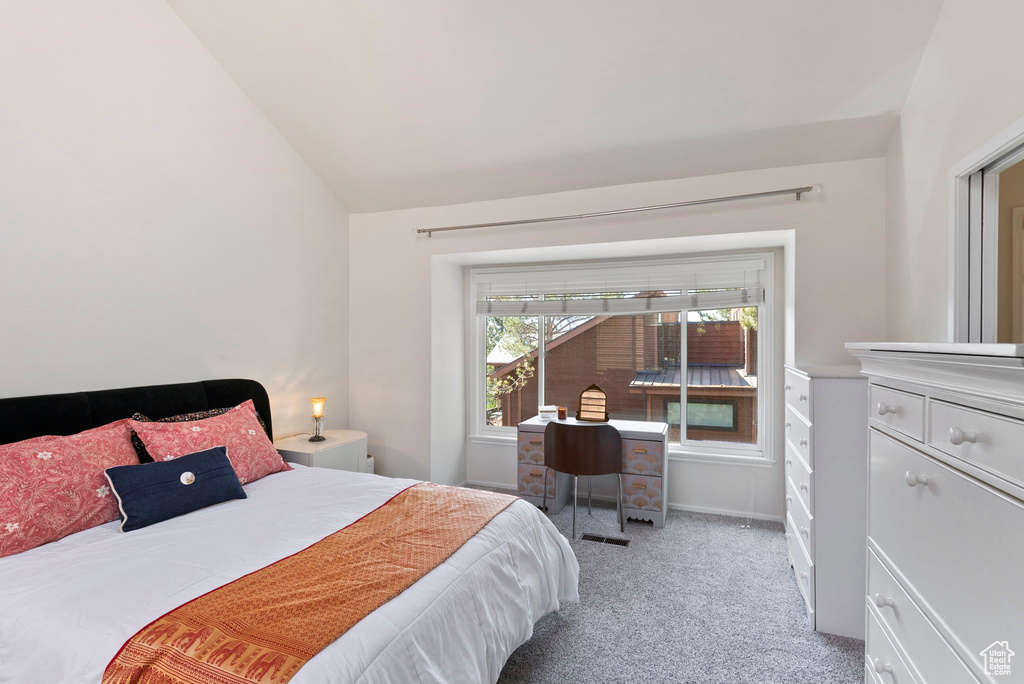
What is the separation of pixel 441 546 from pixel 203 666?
775 mm

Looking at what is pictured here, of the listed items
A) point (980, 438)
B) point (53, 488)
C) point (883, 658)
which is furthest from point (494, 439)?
point (980, 438)

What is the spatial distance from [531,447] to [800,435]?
6.24ft

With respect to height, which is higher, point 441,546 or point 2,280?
point 2,280

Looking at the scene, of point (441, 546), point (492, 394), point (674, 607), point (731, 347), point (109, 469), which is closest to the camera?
point (441, 546)

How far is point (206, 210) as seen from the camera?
3025 millimetres

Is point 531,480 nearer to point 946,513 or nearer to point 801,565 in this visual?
point 801,565

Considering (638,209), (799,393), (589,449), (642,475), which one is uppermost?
(638,209)

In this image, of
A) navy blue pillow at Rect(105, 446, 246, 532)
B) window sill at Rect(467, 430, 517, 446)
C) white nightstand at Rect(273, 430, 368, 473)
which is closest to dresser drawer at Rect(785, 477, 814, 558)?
window sill at Rect(467, 430, 517, 446)

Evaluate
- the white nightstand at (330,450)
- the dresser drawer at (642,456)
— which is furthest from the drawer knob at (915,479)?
the white nightstand at (330,450)

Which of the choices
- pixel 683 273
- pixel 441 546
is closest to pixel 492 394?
pixel 683 273

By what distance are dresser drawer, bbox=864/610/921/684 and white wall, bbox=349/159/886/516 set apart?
1804mm

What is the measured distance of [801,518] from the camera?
2.49 metres

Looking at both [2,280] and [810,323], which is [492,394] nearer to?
[810,323]

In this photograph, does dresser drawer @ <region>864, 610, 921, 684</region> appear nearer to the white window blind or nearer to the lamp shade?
the white window blind
